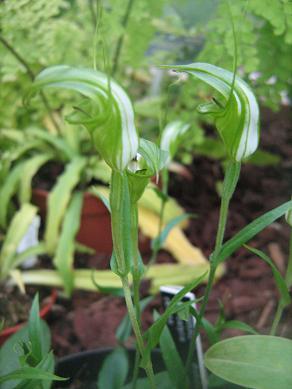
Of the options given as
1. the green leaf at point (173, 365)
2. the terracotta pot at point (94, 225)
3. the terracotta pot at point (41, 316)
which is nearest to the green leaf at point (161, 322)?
the green leaf at point (173, 365)

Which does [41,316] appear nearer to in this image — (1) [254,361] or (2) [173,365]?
(2) [173,365]

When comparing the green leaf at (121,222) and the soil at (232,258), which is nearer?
the green leaf at (121,222)

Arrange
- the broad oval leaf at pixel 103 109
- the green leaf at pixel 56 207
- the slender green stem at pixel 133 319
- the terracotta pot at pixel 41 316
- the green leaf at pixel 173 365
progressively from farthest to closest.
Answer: the green leaf at pixel 56 207
the terracotta pot at pixel 41 316
the green leaf at pixel 173 365
the slender green stem at pixel 133 319
the broad oval leaf at pixel 103 109

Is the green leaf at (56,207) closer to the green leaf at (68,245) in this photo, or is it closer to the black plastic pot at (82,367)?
the green leaf at (68,245)

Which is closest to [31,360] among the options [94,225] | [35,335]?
[35,335]

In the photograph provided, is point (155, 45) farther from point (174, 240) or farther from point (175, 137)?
point (175, 137)

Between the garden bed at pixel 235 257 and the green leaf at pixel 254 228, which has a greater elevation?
the green leaf at pixel 254 228

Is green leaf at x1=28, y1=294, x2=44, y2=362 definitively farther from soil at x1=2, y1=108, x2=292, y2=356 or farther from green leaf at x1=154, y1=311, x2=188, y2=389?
soil at x1=2, y1=108, x2=292, y2=356

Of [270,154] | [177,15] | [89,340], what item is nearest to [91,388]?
[89,340]
